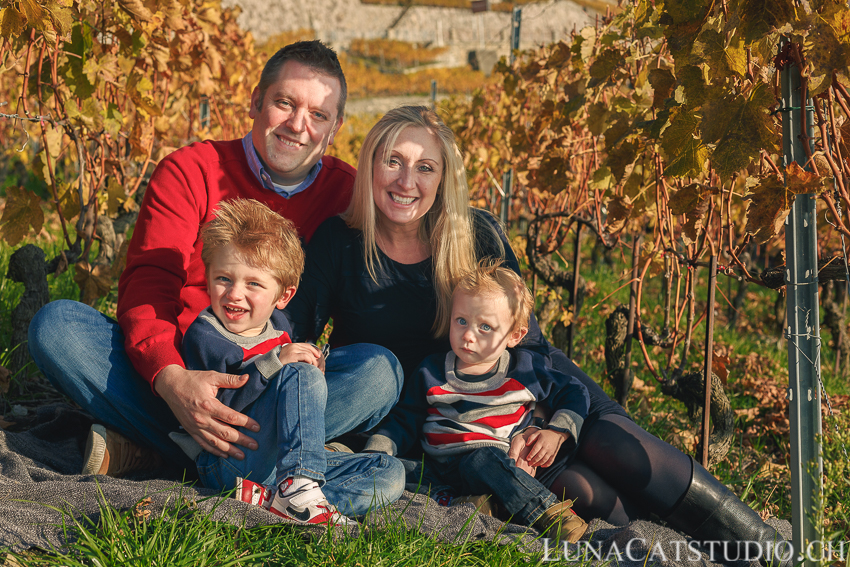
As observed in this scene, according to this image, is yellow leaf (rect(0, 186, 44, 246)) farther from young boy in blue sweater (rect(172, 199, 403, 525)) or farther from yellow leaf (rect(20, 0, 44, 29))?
young boy in blue sweater (rect(172, 199, 403, 525))

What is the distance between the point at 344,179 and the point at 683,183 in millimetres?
1444

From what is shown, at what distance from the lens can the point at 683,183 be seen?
2859 mm

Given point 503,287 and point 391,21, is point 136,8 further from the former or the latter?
point 391,21

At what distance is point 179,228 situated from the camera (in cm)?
232

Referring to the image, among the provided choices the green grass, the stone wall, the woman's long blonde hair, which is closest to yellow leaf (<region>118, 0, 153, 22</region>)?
the woman's long blonde hair

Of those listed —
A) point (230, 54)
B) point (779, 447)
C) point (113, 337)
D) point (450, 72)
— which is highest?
point (450, 72)

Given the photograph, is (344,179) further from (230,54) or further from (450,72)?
(450,72)

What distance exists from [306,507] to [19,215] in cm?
183

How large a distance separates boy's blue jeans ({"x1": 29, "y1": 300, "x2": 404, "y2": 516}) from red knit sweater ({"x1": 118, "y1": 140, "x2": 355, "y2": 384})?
84mm

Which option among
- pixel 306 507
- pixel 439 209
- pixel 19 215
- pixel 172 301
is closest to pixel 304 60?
pixel 439 209

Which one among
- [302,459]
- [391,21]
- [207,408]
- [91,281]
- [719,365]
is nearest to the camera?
[302,459]

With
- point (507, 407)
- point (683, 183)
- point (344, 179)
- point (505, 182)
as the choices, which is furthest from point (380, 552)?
point (505, 182)

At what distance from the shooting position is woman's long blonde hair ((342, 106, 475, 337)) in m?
2.38

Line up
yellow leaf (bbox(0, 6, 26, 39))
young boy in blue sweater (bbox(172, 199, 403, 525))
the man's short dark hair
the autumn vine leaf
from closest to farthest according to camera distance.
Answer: the autumn vine leaf < young boy in blue sweater (bbox(172, 199, 403, 525)) < yellow leaf (bbox(0, 6, 26, 39)) < the man's short dark hair
